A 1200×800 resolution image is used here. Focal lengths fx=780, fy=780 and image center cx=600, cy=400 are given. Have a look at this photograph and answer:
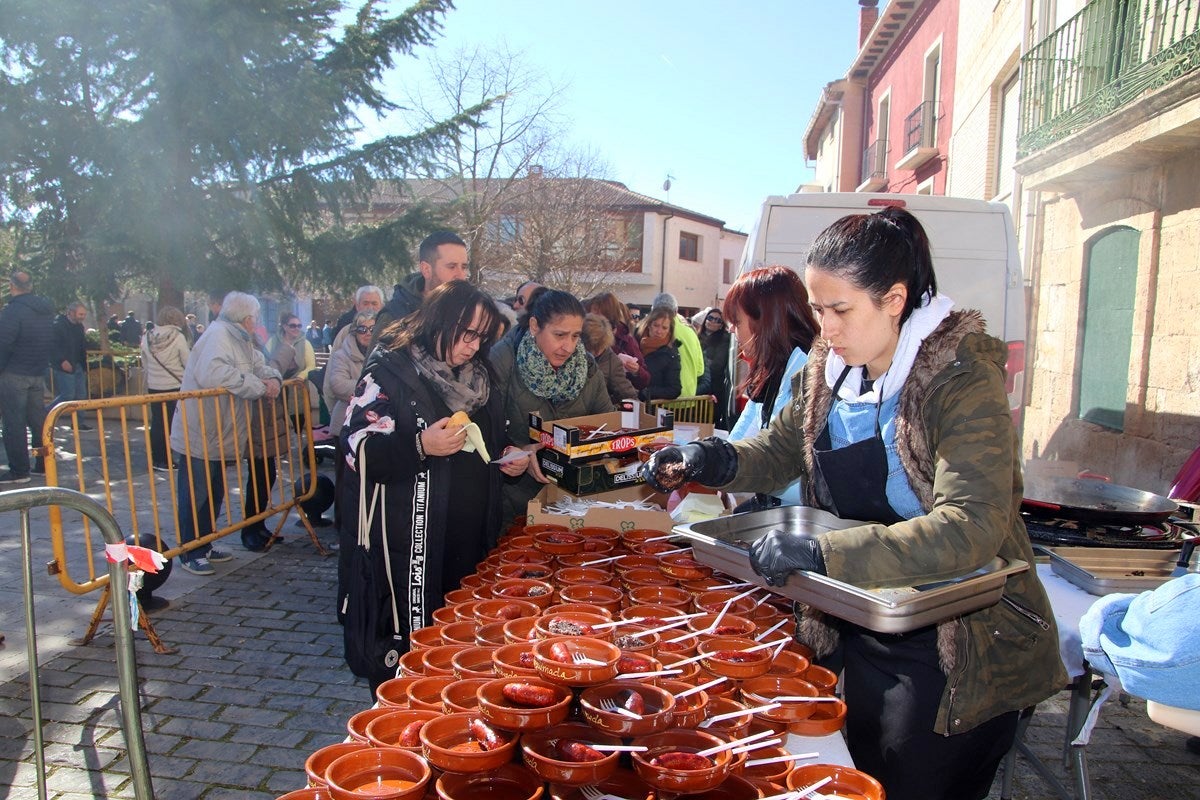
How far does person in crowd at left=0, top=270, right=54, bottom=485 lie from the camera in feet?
27.2

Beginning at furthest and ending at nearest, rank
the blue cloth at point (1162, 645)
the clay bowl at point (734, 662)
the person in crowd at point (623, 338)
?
the person in crowd at point (623, 338) → the clay bowl at point (734, 662) → the blue cloth at point (1162, 645)

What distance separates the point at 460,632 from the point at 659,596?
0.75m

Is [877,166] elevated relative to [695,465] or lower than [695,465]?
elevated

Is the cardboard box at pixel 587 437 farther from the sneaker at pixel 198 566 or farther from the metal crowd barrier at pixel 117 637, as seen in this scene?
the sneaker at pixel 198 566

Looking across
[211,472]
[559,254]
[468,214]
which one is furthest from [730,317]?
[559,254]

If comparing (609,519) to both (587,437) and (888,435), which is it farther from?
(888,435)

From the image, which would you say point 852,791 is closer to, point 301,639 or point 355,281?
point 301,639

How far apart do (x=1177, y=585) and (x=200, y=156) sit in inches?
625

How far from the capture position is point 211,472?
5707 millimetres

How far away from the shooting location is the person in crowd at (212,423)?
5531mm

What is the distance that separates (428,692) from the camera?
1899 mm

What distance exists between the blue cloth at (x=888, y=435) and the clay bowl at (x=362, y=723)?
4.33 ft

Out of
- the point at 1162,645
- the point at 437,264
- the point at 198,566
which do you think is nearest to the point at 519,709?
the point at 1162,645

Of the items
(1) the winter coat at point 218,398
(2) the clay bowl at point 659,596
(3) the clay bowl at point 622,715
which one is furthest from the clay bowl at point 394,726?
(1) the winter coat at point 218,398
